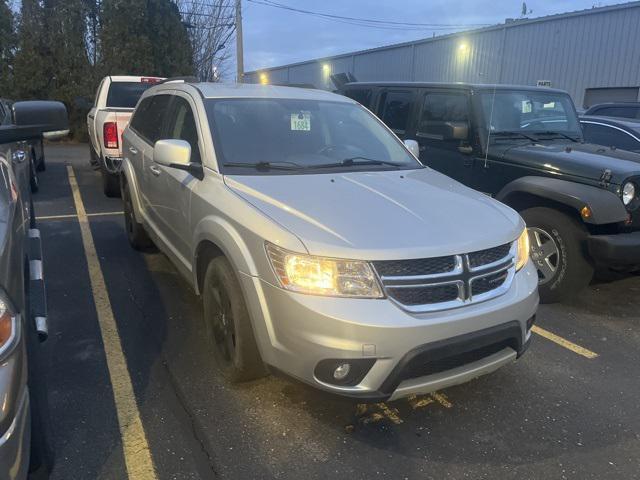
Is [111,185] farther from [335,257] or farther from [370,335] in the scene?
[370,335]

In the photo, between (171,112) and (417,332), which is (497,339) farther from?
(171,112)

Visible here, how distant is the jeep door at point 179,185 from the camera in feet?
12.5

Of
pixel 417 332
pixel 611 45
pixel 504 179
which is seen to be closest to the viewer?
pixel 417 332

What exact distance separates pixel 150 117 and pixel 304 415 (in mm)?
3448

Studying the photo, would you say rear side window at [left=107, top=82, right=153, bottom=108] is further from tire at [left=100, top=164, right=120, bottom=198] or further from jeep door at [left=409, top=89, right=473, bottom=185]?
jeep door at [left=409, top=89, right=473, bottom=185]

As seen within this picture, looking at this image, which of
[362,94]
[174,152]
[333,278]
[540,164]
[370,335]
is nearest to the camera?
[370,335]

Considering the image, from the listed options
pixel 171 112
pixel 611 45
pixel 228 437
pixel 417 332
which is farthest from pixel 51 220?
pixel 611 45

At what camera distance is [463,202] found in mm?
3330

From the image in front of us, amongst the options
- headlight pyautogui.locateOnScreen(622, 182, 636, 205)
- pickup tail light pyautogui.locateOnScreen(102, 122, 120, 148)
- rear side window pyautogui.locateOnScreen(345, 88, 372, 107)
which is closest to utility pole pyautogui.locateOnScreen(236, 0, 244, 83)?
pickup tail light pyautogui.locateOnScreen(102, 122, 120, 148)

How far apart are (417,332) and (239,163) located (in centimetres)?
173

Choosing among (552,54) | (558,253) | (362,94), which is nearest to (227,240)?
(558,253)

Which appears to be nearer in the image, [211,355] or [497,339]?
[497,339]

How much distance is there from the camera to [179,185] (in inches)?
155

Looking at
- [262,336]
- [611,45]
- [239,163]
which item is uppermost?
[611,45]
